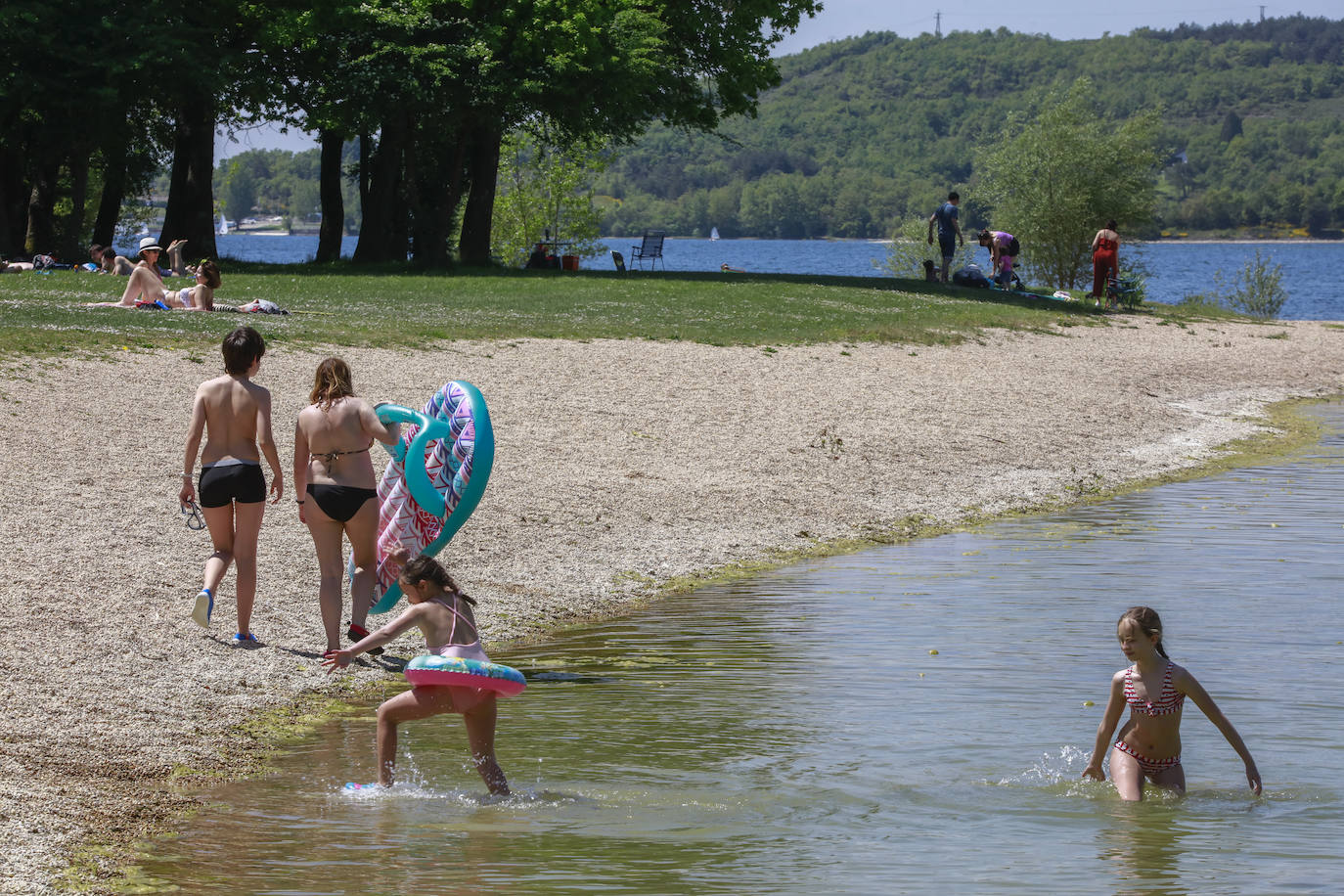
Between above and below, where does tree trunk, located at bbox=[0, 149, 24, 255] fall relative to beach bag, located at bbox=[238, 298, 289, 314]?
above

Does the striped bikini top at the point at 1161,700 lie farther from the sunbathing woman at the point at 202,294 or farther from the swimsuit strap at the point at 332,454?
the sunbathing woman at the point at 202,294

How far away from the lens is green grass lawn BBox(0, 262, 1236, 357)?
20625 mm

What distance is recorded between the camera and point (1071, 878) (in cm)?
624

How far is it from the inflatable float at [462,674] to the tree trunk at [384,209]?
1291 inches

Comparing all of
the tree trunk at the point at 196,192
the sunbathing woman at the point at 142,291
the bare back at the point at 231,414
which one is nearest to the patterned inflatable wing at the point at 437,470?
the bare back at the point at 231,414

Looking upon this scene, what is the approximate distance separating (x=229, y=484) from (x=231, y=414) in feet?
1.37

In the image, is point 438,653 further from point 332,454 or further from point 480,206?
point 480,206

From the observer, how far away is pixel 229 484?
9.02 metres

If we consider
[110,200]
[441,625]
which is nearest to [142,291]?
[441,625]

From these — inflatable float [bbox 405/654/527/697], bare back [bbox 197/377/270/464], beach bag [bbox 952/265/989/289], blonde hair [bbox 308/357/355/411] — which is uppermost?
beach bag [bbox 952/265/989/289]

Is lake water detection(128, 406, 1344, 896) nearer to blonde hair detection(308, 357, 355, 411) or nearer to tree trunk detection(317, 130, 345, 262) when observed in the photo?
blonde hair detection(308, 357, 355, 411)

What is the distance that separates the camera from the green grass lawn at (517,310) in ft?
67.7

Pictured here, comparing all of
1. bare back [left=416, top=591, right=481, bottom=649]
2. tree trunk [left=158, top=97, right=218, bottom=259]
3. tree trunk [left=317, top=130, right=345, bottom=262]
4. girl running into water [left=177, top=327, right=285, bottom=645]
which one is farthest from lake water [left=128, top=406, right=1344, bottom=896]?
tree trunk [left=317, top=130, right=345, bottom=262]

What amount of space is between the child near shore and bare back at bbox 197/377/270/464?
7.60ft
